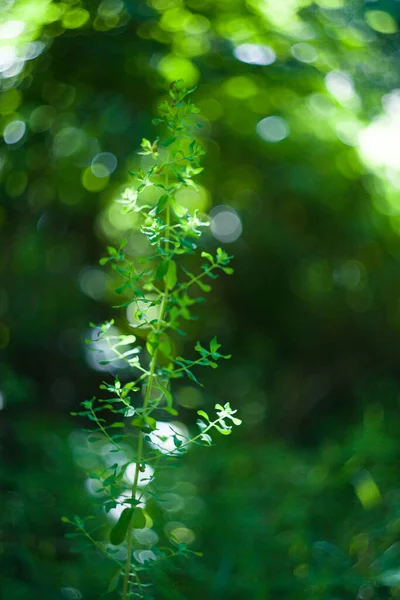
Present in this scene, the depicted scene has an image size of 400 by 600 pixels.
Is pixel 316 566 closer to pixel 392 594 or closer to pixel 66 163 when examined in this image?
pixel 392 594

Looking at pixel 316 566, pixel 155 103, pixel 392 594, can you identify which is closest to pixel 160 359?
pixel 155 103

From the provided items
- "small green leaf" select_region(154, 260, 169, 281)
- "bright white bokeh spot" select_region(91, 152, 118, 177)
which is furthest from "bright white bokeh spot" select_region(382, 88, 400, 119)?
"small green leaf" select_region(154, 260, 169, 281)

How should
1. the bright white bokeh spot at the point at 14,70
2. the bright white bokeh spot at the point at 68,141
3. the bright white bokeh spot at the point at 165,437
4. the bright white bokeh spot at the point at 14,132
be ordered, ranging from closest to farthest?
the bright white bokeh spot at the point at 165,437, the bright white bokeh spot at the point at 14,70, the bright white bokeh spot at the point at 14,132, the bright white bokeh spot at the point at 68,141

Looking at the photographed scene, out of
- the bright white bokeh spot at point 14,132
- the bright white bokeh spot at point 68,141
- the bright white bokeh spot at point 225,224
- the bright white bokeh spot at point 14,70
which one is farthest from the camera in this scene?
the bright white bokeh spot at point 225,224

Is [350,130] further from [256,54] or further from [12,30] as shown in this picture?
[12,30]

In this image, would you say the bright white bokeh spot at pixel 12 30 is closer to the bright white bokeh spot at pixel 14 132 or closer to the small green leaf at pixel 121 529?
the bright white bokeh spot at pixel 14 132

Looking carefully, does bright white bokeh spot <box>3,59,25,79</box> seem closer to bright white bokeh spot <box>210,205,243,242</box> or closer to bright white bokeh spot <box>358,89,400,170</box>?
bright white bokeh spot <box>358,89,400,170</box>

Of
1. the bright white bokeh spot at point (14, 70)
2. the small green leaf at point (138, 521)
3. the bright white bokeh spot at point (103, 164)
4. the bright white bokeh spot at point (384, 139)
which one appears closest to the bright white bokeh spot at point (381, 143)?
the bright white bokeh spot at point (384, 139)

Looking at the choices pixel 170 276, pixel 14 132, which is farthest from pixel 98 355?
pixel 170 276
